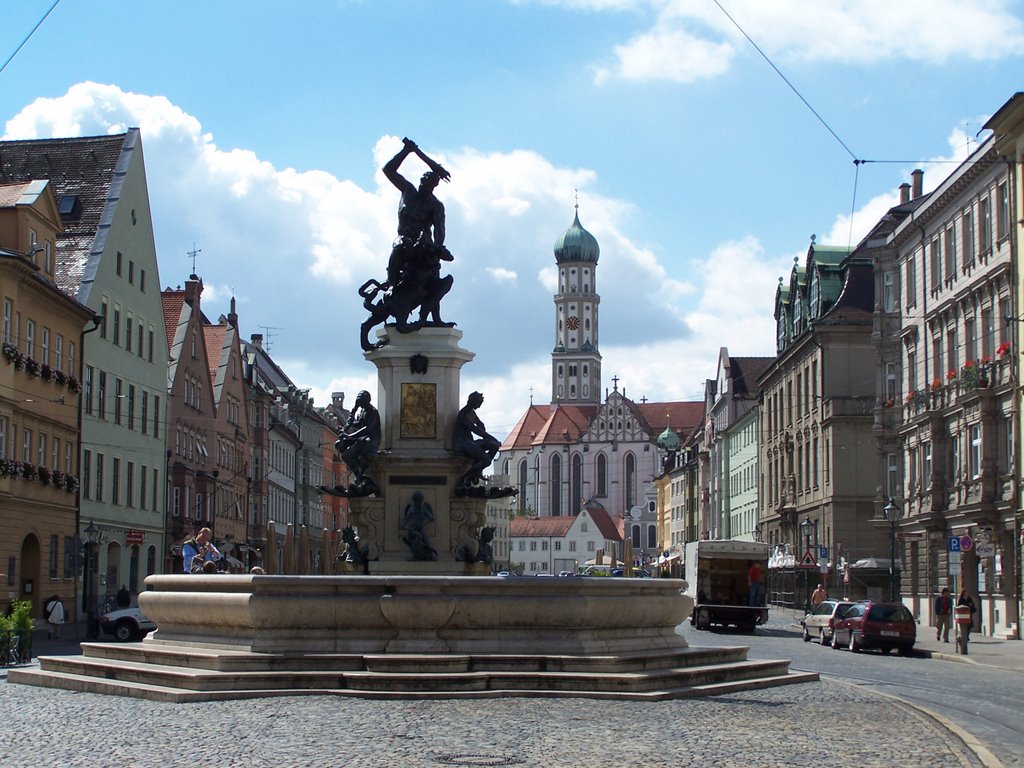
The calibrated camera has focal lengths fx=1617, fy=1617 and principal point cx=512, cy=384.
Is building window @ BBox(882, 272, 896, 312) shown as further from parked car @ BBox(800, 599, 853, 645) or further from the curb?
the curb

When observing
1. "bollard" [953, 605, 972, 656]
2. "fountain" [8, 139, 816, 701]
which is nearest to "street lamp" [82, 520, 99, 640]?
"fountain" [8, 139, 816, 701]

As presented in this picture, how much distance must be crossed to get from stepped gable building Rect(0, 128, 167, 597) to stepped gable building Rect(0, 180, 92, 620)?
0.67 m

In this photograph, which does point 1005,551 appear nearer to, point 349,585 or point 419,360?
point 419,360

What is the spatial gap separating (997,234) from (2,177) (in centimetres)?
3710

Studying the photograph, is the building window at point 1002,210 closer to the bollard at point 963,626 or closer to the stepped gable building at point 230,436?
the bollard at point 963,626

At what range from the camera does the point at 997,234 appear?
4916 centimetres

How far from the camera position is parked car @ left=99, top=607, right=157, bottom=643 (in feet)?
135

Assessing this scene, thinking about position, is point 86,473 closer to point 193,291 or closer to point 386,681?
point 193,291

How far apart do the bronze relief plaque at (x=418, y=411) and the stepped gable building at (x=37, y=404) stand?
920 inches

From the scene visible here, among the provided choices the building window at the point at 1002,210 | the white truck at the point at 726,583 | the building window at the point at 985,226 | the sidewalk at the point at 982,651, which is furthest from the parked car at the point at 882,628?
the building window at the point at 985,226

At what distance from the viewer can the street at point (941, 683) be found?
18.2 meters

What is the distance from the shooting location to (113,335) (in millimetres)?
60906

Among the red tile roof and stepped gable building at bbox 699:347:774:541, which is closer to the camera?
the red tile roof

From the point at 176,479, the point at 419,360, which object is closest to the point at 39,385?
the point at 176,479
